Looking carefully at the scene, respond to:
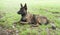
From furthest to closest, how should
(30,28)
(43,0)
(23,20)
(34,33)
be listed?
(43,0) < (23,20) < (30,28) < (34,33)

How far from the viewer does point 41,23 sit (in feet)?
32.5

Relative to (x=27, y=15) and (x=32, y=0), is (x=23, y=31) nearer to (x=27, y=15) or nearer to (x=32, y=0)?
(x=27, y=15)

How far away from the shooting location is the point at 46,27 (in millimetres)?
9539

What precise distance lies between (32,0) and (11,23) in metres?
13.0

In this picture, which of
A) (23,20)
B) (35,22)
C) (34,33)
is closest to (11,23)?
(23,20)

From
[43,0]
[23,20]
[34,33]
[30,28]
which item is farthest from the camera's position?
[43,0]

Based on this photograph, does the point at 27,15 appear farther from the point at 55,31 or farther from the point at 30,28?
the point at 55,31

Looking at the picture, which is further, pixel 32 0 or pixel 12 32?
pixel 32 0

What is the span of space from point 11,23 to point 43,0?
13.1 metres

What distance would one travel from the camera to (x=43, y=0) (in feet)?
75.5

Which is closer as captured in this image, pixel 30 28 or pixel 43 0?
pixel 30 28

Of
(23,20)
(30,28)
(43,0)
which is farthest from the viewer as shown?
(43,0)

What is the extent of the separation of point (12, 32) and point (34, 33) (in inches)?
39.6

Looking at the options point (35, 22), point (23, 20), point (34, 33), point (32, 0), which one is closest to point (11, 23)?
point (23, 20)
